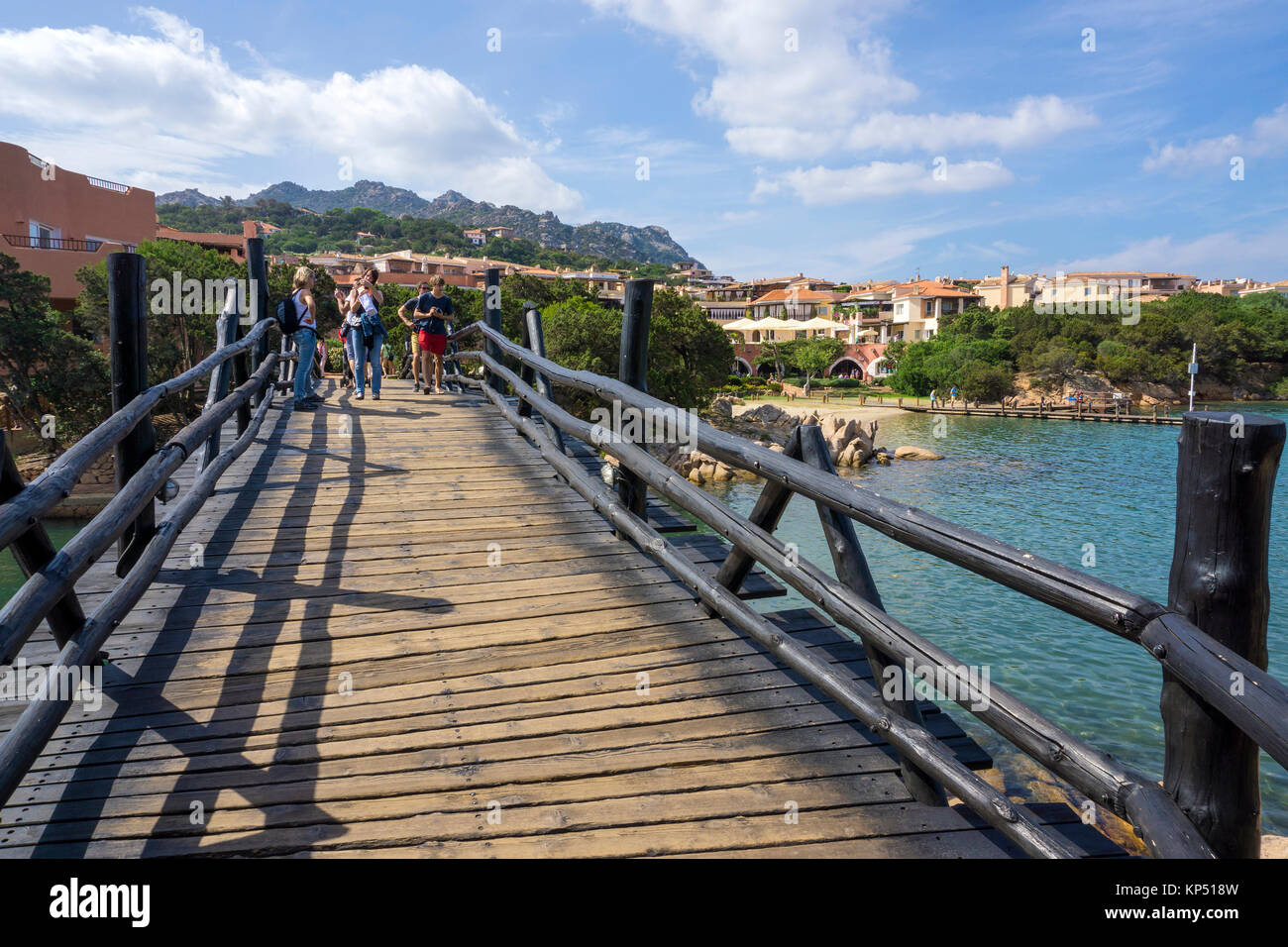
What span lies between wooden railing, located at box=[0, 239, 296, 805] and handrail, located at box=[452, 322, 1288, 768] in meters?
2.45

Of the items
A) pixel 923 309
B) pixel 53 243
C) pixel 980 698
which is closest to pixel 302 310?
pixel 980 698

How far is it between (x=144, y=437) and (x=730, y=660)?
131 inches

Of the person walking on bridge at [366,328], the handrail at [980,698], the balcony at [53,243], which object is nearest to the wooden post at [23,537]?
the handrail at [980,698]

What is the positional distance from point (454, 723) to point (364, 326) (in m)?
8.29

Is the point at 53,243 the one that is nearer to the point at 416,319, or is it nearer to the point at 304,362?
the point at 416,319

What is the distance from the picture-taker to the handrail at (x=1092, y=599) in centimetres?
159

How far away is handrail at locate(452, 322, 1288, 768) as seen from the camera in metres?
1.59

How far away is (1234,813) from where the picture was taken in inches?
71.9

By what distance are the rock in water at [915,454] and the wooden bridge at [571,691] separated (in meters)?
36.6

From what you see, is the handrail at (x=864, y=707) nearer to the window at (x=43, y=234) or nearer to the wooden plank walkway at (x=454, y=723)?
the wooden plank walkway at (x=454, y=723)

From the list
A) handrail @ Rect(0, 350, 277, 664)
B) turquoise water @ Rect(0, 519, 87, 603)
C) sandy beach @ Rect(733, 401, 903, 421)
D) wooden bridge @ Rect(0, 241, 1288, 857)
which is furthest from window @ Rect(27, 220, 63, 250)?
sandy beach @ Rect(733, 401, 903, 421)

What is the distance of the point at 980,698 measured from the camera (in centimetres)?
227
